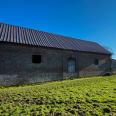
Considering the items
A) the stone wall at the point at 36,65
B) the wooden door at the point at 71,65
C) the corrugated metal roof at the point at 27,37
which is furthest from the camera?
the wooden door at the point at 71,65

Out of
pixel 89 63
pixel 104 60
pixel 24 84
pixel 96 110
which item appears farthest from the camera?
pixel 104 60

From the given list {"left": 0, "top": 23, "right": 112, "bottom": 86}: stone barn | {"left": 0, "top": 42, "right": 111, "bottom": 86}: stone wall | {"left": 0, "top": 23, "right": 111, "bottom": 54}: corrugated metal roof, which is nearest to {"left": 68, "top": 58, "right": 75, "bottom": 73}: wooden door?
{"left": 0, "top": 23, "right": 112, "bottom": 86}: stone barn

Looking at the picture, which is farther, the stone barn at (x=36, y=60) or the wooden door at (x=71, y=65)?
the wooden door at (x=71, y=65)

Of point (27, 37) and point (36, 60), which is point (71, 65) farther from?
point (27, 37)

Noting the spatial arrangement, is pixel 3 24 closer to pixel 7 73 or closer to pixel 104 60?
pixel 7 73

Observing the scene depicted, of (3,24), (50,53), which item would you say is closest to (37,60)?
(50,53)

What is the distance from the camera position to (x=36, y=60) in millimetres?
12328

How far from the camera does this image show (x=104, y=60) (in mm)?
16484

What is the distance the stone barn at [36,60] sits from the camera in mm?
8703

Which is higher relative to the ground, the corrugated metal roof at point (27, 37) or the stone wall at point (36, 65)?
the corrugated metal roof at point (27, 37)

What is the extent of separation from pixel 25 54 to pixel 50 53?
295 cm

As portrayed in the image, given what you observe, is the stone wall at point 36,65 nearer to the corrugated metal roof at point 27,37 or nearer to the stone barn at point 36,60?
the stone barn at point 36,60

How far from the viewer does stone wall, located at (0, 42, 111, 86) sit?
8617 millimetres

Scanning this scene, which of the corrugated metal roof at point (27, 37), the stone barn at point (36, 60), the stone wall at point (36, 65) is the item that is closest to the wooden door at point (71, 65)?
the stone barn at point (36, 60)
